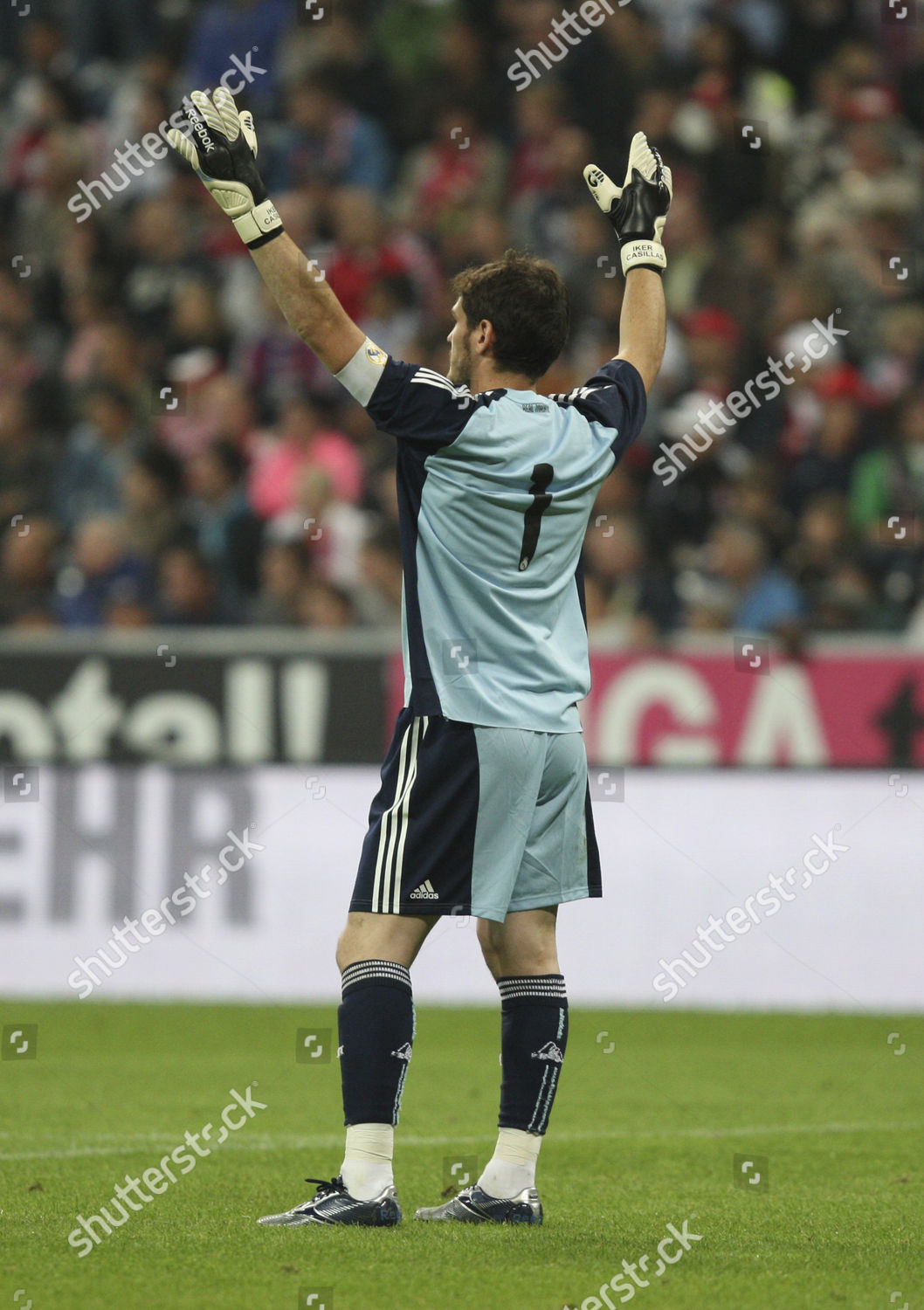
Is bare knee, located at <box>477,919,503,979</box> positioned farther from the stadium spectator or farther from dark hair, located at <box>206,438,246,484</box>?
dark hair, located at <box>206,438,246,484</box>

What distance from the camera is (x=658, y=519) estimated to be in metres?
11.6

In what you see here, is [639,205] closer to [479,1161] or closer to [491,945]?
[491,945]

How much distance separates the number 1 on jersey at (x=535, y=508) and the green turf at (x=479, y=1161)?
1.51 meters

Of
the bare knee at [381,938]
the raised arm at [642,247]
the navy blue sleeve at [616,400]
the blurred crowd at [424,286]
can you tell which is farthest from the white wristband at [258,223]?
the blurred crowd at [424,286]

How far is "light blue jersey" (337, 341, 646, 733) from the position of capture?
177 inches

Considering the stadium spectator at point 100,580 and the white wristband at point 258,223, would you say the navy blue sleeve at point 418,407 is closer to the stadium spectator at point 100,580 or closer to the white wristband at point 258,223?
the white wristband at point 258,223

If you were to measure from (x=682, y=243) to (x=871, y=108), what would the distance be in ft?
5.40

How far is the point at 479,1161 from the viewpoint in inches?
222

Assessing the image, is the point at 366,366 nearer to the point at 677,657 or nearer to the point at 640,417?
the point at 640,417

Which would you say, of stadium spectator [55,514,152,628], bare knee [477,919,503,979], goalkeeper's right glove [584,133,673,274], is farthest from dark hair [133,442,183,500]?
bare knee [477,919,503,979]

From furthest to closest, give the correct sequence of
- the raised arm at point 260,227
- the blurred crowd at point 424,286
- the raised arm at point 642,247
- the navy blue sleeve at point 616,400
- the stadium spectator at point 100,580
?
1. the stadium spectator at point 100,580
2. the blurred crowd at point 424,286
3. the raised arm at point 642,247
4. the navy blue sleeve at point 616,400
5. the raised arm at point 260,227

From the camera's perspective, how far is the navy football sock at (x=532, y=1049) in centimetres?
460

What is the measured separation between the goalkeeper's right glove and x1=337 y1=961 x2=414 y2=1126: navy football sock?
1885 millimetres

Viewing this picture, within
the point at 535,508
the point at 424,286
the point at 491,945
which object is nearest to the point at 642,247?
the point at 535,508
